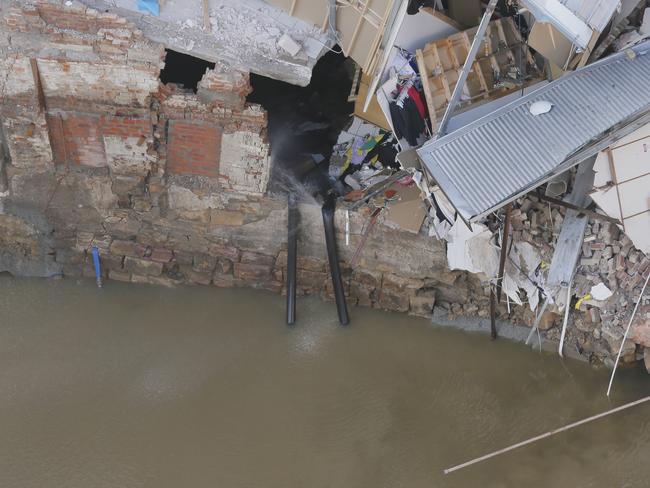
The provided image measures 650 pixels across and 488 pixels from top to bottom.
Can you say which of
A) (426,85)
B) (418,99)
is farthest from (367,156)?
(426,85)

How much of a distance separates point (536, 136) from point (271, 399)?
3.37 meters

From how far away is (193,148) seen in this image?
859 cm

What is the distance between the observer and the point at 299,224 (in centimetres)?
891

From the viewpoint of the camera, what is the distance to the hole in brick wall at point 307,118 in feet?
29.6

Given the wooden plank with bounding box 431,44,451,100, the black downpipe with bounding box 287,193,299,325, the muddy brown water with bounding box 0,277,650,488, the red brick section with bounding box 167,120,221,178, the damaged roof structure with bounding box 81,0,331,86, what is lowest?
the muddy brown water with bounding box 0,277,650,488

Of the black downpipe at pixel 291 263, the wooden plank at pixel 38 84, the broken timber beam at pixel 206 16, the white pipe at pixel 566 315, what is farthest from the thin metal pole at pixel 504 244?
the wooden plank at pixel 38 84

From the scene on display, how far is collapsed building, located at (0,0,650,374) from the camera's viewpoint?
761 centimetres

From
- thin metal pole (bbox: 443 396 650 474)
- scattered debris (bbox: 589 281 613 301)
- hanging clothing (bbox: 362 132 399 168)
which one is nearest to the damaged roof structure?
hanging clothing (bbox: 362 132 399 168)

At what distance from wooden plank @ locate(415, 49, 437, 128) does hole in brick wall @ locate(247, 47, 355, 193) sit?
1.44 meters

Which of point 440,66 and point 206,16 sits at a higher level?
point 440,66

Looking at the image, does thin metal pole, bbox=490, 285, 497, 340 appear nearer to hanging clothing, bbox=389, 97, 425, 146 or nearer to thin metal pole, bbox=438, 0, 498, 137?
hanging clothing, bbox=389, 97, 425, 146

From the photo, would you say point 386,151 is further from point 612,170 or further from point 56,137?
point 56,137

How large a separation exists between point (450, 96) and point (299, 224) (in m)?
1.99

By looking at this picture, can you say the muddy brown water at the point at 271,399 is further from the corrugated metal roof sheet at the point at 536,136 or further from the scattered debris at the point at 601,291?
the corrugated metal roof sheet at the point at 536,136
